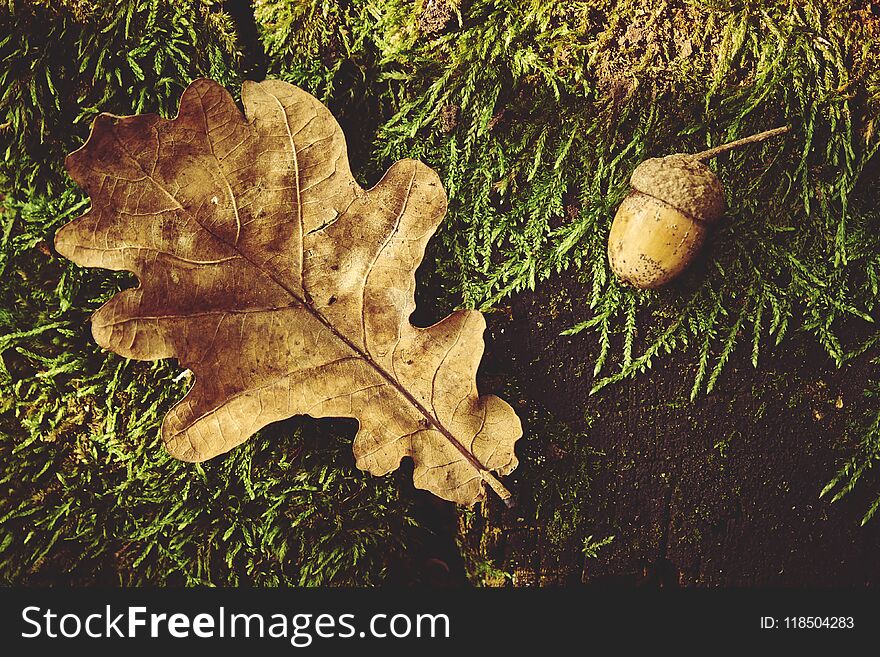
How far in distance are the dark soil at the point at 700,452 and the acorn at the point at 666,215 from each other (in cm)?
17

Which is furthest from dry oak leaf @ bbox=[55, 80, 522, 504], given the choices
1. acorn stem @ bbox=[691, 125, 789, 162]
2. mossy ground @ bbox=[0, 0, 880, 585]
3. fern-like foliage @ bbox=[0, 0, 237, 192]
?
acorn stem @ bbox=[691, 125, 789, 162]

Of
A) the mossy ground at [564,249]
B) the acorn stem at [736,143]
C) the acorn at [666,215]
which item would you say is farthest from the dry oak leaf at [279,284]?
the acorn stem at [736,143]

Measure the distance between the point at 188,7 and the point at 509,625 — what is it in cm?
179

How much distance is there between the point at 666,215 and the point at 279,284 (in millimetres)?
924

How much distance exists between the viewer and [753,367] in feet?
5.73

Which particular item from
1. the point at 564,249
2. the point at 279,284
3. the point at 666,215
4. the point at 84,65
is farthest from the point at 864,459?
the point at 84,65

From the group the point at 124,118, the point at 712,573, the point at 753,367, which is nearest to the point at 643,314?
the point at 753,367

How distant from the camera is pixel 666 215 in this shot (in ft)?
5.34

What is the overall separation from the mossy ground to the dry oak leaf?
0.51 feet

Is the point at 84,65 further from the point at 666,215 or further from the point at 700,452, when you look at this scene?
the point at 700,452

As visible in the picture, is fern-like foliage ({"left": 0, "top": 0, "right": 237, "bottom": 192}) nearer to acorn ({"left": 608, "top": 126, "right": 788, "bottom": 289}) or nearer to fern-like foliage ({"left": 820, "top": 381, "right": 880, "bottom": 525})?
acorn ({"left": 608, "top": 126, "right": 788, "bottom": 289})

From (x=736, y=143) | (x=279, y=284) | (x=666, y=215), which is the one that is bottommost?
(x=279, y=284)

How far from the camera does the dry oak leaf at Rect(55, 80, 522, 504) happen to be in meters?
1.56

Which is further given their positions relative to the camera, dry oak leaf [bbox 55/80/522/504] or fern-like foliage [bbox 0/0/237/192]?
fern-like foliage [bbox 0/0/237/192]
